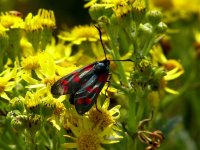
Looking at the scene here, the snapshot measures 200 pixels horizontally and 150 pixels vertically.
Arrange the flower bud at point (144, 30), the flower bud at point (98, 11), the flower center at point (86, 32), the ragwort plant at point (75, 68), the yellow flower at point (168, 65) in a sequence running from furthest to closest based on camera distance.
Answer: the flower center at point (86, 32), the yellow flower at point (168, 65), the flower bud at point (98, 11), the flower bud at point (144, 30), the ragwort plant at point (75, 68)

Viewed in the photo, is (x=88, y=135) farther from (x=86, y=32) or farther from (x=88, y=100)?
(x=86, y=32)

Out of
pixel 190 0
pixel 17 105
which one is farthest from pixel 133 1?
pixel 190 0

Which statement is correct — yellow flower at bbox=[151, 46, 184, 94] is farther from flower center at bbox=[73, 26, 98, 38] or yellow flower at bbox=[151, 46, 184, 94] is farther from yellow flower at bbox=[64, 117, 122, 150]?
yellow flower at bbox=[64, 117, 122, 150]

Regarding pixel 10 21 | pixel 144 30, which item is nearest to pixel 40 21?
pixel 10 21

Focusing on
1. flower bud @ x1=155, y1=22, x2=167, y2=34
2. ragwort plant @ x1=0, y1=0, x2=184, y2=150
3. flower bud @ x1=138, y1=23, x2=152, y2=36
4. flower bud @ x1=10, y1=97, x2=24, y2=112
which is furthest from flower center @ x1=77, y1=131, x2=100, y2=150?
flower bud @ x1=155, y1=22, x2=167, y2=34

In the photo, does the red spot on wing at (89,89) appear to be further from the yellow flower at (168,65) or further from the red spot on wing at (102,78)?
the yellow flower at (168,65)

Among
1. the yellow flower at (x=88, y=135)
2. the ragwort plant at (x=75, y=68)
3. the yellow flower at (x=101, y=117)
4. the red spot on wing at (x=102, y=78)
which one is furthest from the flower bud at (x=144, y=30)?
the yellow flower at (x=88, y=135)

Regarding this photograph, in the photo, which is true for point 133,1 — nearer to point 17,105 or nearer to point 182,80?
point 17,105
